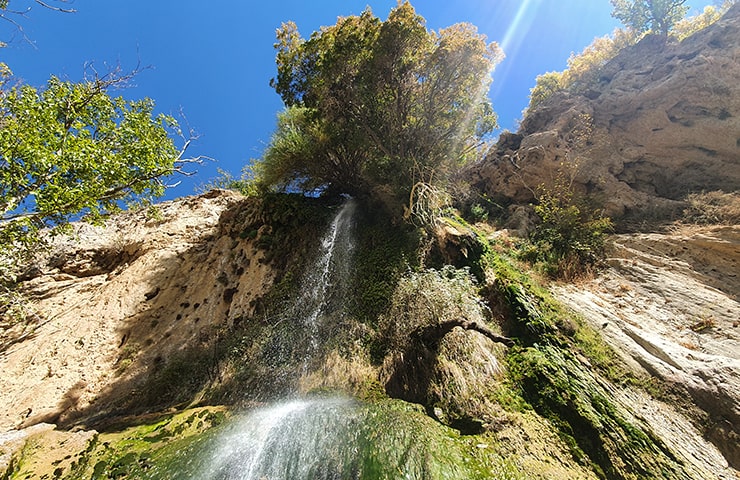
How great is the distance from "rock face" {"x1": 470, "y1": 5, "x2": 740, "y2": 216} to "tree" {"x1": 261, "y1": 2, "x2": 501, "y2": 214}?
16.3 feet

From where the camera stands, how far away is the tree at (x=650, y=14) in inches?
787

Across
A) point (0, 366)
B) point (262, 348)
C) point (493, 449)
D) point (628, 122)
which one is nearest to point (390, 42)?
point (262, 348)

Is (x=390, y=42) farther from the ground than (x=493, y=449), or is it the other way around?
(x=390, y=42)

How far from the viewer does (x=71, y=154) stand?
5.62 meters

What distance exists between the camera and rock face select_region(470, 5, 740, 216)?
1088cm

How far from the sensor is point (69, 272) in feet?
35.7

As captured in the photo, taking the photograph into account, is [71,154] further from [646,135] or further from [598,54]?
[598,54]

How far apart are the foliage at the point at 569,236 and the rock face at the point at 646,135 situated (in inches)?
40.4

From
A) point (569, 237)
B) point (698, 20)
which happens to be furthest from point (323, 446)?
point (698, 20)

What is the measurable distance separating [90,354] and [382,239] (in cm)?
827

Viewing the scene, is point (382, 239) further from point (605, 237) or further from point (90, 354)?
point (90, 354)

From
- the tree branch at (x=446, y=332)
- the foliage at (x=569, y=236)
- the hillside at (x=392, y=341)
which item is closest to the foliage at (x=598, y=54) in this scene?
the hillside at (x=392, y=341)

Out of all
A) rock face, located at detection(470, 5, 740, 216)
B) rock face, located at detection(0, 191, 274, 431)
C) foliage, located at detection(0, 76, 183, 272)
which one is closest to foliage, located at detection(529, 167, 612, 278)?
rock face, located at detection(470, 5, 740, 216)

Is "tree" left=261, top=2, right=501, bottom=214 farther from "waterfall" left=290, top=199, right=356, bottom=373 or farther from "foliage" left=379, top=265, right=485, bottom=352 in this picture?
"foliage" left=379, top=265, right=485, bottom=352
